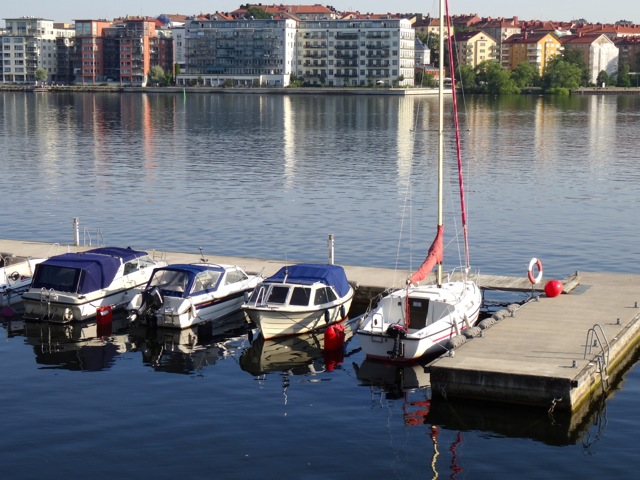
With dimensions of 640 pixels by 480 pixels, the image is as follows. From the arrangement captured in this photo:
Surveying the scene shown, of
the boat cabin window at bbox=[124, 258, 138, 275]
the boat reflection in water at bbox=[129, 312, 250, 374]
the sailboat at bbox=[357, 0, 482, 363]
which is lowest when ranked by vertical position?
the boat reflection in water at bbox=[129, 312, 250, 374]

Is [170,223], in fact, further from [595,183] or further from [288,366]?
[595,183]

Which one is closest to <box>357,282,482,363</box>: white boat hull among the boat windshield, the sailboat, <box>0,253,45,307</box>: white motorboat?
the sailboat

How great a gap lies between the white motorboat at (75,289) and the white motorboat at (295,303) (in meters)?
5.30

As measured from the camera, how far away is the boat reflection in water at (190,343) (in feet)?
101

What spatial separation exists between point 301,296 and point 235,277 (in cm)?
346

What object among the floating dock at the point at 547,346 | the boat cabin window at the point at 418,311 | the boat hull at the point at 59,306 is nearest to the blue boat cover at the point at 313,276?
the floating dock at the point at 547,346

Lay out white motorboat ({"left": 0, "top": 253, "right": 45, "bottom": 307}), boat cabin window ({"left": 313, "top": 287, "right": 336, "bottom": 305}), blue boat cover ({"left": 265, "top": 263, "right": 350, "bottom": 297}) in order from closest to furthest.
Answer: boat cabin window ({"left": 313, "top": 287, "right": 336, "bottom": 305}) → blue boat cover ({"left": 265, "top": 263, "right": 350, "bottom": 297}) → white motorboat ({"left": 0, "top": 253, "right": 45, "bottom": 307})

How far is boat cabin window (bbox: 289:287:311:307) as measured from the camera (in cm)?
3234

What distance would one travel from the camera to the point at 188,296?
3350 cm

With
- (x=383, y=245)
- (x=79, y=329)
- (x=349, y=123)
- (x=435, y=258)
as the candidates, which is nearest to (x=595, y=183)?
(x=383, y=245)

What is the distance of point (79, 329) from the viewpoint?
111ft

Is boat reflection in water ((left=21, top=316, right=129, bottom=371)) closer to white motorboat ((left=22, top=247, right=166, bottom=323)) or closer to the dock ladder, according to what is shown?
white motorboat ((left=22, top=247, right=166, bottom=323))

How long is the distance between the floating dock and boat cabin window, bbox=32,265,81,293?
28.9 ft

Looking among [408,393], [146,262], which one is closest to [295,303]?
[408,393]
